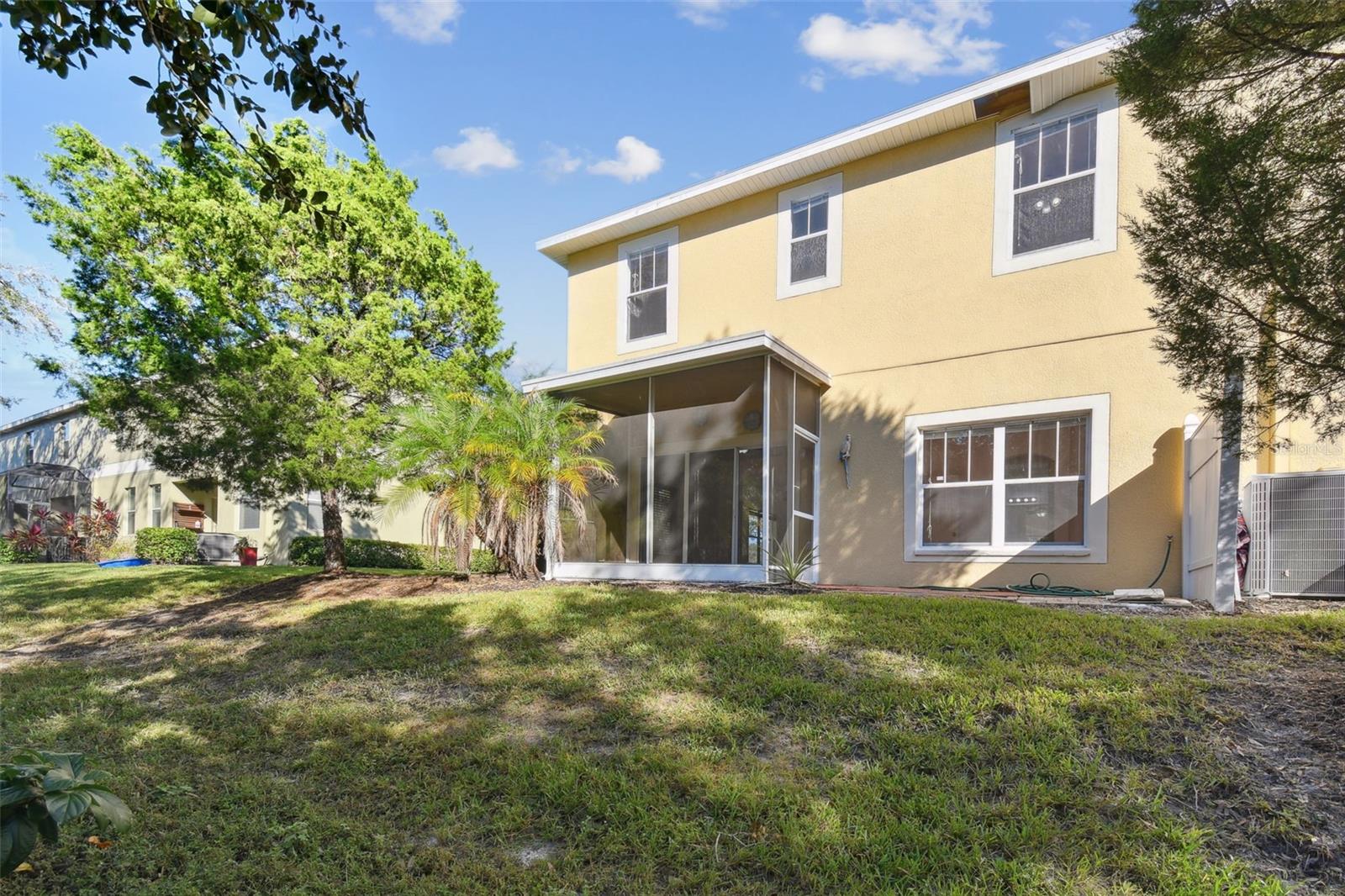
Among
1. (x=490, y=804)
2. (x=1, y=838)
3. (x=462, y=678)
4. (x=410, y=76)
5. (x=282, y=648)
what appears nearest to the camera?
(x=1, y=838)

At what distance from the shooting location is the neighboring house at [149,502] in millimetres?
20375

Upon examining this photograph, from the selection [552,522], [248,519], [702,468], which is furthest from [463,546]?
[248,519]

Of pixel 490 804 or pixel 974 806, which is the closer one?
pixel 974 806

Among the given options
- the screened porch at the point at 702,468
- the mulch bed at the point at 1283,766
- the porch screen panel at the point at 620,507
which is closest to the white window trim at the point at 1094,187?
the screened porch at the point at 702,468

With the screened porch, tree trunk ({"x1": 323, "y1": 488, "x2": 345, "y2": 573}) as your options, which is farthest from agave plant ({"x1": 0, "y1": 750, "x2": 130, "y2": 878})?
tree trunk ({"x1": 323, "y1": 488, "x2": 345, "y2": 573})

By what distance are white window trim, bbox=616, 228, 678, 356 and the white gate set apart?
23.7ft

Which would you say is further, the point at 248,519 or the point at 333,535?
the point at 248,519

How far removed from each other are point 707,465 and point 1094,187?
18.7 feet

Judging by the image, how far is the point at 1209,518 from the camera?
667 cm

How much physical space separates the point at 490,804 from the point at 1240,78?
5642 millimetres

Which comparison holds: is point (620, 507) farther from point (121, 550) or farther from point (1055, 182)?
point (121, 550)

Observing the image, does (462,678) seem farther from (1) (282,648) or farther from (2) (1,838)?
(2) (1,838)

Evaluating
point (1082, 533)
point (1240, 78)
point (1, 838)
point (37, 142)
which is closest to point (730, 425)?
point (1082, 533)

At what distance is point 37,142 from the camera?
11766 millimetres
